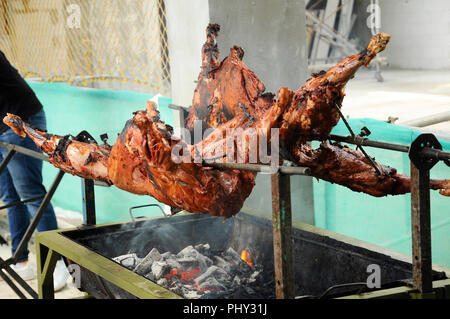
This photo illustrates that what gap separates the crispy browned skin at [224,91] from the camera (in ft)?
8.51

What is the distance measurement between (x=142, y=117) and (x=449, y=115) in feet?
6.04

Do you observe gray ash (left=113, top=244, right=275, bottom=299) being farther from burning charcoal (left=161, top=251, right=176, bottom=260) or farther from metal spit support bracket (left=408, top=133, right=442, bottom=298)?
metal spit support bracket (left=408, top=133, right=442, bottom=298)

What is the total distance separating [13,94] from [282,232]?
304cm

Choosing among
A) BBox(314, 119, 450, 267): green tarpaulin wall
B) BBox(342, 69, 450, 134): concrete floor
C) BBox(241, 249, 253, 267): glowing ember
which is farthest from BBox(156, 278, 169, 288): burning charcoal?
BBox(342, 69, 450, 134): concrete floor

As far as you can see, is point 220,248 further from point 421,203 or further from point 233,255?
point 421,203

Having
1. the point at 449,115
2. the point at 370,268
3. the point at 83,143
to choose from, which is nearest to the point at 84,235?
the point at 83,143

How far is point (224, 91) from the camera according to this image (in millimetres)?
2713

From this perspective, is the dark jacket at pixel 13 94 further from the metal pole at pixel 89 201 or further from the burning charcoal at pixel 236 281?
the burning charcoal at pixel 236 281

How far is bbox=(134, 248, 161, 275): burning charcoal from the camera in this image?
9.32 feet

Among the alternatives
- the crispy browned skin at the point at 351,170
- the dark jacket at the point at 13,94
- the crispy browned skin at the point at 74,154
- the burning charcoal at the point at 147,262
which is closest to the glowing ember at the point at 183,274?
the burning charcoal at the point at 147,262

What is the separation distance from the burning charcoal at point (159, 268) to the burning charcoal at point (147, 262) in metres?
0.03

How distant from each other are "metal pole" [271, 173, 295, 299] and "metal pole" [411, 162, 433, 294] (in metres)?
0.43

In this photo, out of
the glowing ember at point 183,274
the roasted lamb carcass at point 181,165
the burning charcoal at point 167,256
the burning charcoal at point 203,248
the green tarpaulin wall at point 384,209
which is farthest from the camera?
the green tarpaulin wall at point 384,209

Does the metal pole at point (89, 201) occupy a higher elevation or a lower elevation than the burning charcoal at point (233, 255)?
higher
